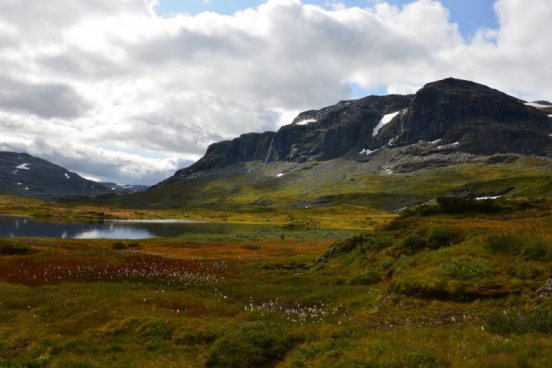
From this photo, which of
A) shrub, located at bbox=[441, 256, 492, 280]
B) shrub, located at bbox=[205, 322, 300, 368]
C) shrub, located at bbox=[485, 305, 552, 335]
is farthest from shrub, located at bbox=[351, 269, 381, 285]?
shrub, located at bbox=[205, 322, 300, 368]

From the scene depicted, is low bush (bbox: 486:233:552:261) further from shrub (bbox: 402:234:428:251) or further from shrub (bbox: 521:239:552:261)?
shrub (bbox: 402:234:428:251)

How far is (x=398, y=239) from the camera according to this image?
41.8 metres

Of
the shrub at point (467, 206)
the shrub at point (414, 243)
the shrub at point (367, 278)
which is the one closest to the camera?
the shrub at point (367, 278)

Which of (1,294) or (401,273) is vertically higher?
(401,273)

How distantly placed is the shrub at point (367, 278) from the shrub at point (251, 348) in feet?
61.5

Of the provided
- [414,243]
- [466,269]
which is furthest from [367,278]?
[466,269]

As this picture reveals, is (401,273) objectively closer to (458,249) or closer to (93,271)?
(458,249)

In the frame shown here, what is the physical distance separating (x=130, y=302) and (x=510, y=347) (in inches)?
1006

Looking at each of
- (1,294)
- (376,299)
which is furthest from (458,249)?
(1,294)

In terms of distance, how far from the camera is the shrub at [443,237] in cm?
3653

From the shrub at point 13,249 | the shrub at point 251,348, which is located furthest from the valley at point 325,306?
the shrub at point 13,249

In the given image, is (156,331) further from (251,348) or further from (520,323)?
(520,323)

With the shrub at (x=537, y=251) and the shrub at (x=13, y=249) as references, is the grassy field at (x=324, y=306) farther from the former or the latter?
the shrub at (x=13, y=249)

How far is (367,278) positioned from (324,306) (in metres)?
7.37
